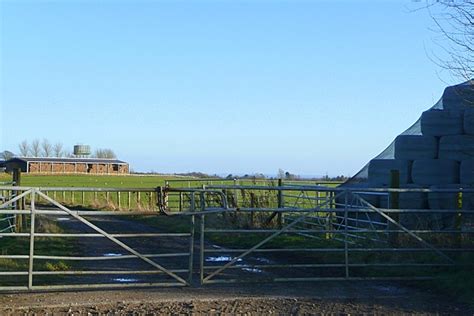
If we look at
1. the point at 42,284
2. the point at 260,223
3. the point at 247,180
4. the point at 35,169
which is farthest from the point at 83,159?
the point at 42,284

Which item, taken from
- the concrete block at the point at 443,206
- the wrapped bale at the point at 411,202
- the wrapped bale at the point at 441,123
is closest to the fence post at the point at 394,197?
the wrapped bale at the point at 411,202

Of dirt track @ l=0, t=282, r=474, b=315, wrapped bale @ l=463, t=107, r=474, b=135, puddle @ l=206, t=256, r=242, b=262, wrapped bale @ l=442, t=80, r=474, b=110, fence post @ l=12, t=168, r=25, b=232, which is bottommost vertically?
dirt track @ l=0, t=282, r=474, b=315

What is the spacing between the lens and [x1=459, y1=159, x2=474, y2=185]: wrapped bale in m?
15.4

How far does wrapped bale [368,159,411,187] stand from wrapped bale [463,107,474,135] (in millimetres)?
1994

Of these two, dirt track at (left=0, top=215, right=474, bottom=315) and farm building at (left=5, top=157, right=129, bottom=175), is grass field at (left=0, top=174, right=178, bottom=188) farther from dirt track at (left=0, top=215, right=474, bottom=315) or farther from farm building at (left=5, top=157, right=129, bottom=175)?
dirt track at (left=0, top=215, right=474, bottom=315)

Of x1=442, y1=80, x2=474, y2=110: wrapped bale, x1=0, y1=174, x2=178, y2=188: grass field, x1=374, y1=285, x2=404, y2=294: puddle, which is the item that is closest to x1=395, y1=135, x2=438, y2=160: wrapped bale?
x1=442, y1=80, x2=474, y2=110: wrapped bale

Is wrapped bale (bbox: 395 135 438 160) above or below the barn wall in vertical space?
below

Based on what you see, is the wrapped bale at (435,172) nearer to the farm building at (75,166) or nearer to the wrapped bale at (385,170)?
the wrapped bale at (385,170)

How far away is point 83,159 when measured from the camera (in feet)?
351

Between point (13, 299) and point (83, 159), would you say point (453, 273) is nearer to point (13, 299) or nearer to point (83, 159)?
point (13, 299)

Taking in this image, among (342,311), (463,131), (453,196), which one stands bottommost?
(342,311)

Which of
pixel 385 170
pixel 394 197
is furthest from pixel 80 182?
pixel 394 197

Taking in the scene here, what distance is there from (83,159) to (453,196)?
95902 mm

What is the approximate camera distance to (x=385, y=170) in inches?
723
